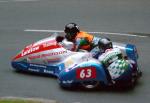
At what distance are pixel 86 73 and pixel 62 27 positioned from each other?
6816 millimetres

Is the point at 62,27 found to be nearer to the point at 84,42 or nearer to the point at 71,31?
the point at 71,31

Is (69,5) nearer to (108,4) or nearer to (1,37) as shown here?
(108,4)

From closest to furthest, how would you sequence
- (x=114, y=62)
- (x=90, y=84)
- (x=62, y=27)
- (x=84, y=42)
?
(x=114, y=62) → (x=90, y=84) → (x=84, y=42) → (x=62, y=27)

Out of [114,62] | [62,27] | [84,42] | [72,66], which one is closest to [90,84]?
[72,66]

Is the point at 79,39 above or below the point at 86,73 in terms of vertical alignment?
above

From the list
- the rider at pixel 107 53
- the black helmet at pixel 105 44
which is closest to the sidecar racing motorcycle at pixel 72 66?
the rider at pixel 107 53

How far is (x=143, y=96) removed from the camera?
46.7 ft

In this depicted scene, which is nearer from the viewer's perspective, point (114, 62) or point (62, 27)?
point (114, 62)

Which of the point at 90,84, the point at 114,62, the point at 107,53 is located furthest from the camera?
the point at 107,53

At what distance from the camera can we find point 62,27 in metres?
21.1

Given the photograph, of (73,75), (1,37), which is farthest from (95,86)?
(1,37)

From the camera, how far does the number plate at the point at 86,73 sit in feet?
47.2

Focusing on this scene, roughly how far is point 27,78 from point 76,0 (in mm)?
10060

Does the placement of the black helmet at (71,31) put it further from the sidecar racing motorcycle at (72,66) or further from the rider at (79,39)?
the sidecar racing motorcycle at (72,66)
